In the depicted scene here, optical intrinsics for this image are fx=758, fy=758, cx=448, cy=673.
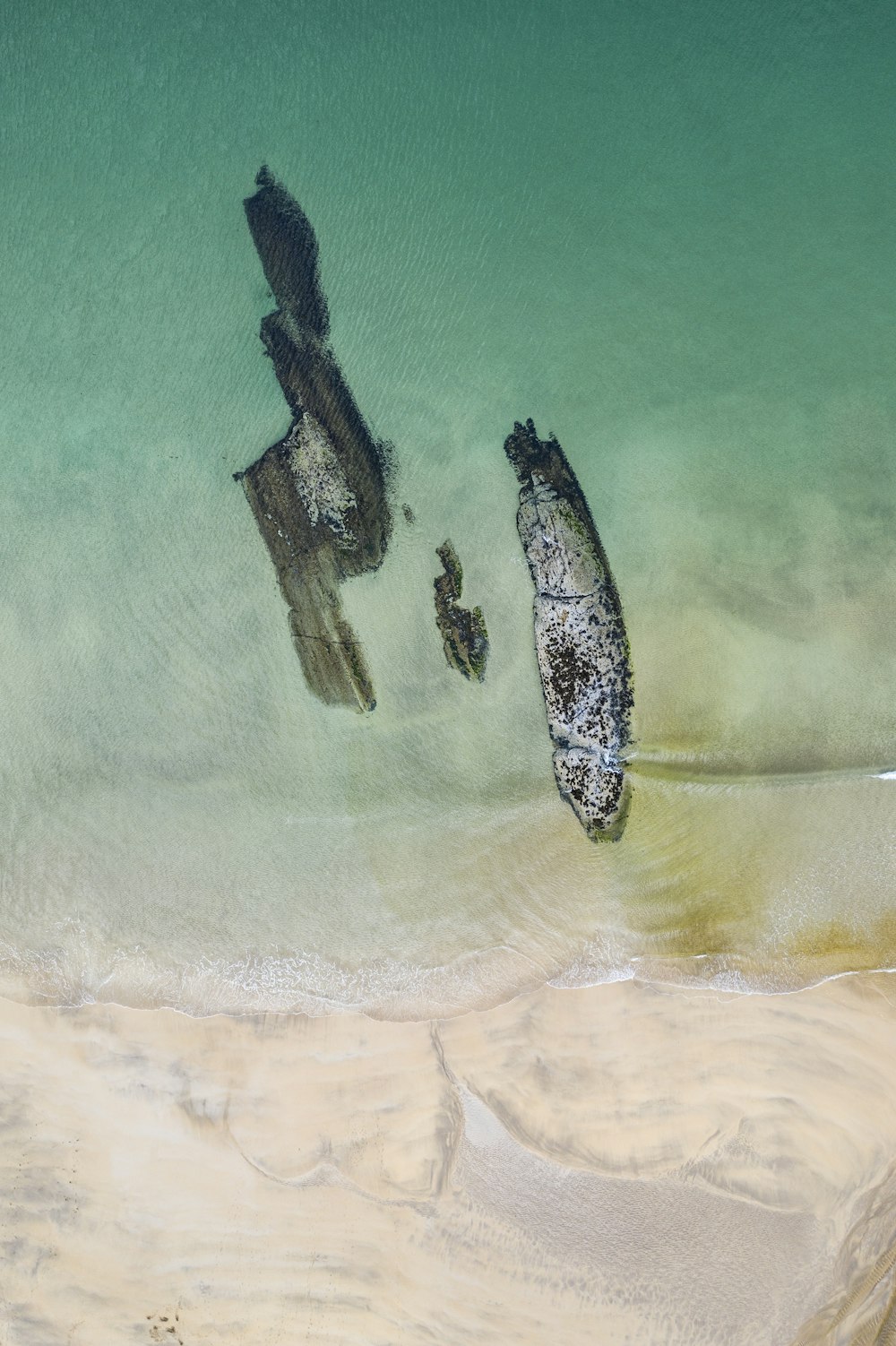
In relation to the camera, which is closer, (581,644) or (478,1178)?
(478,1178)

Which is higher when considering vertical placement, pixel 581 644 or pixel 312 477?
pixel 312 477

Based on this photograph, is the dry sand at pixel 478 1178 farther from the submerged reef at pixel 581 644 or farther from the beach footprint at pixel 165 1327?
the submerged reef at pixel 581 644

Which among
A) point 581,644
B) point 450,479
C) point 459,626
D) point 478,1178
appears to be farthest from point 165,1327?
point 450,479

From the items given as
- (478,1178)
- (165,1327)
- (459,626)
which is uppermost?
(459,626)

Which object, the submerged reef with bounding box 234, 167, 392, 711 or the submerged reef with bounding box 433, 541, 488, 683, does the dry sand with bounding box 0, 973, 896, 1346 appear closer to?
the submerged reef with bounding box 433, 541, 488, 683

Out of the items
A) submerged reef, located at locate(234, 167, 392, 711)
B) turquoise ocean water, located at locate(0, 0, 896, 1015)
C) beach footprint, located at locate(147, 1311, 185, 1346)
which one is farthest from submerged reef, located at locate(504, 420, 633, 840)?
beach footprint, located at locate(147, 1311, 185, 1346)

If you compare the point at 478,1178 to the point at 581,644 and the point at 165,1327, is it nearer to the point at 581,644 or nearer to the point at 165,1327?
the point at 165,1327

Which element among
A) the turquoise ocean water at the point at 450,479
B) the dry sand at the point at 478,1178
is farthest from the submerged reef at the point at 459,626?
the dry sand at the point at 478,1178
